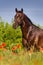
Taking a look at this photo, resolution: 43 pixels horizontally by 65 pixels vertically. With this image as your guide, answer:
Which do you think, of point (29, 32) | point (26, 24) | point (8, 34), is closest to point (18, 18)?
point (26, 24)

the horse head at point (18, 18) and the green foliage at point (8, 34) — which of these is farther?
the green foliage at point (8, 34)

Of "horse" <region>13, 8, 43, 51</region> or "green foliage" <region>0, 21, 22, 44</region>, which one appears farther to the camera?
"green foliage" <region>0, 21, 22, 44</region>

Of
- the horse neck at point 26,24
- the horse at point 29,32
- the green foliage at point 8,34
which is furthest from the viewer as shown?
the green foliage at point 8,34

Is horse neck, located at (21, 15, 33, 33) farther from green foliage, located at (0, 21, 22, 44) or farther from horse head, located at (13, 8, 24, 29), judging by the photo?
green foliage, located at (0, 21, 22, 44)

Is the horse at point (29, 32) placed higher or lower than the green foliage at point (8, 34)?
higher

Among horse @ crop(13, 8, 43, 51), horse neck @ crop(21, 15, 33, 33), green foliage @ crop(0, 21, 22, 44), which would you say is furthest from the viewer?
green foliage @ crop(0, 21, 22, 44)

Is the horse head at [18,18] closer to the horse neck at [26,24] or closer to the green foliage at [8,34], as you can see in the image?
the horse neck at [26,24]

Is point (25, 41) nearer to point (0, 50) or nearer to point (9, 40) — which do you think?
point (0, 50)

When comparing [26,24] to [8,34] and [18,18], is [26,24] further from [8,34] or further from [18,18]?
[8,34]

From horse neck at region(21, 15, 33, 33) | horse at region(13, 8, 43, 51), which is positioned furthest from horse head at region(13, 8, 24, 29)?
horse neck at region(21, 15, 33, 33)

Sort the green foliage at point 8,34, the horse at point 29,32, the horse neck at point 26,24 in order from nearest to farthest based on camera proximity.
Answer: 1. the horse at point 29,32
2. the horse neck at point 26,24
3. the green foliage at point 8,34

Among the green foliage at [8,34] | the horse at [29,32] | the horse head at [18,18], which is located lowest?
the green foliage at [8,34]

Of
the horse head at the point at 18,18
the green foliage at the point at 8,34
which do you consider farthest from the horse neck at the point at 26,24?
the green foliage at the point at 8,34

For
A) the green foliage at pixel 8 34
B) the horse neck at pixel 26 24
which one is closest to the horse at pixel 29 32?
the horse neck at pixel 26 24
